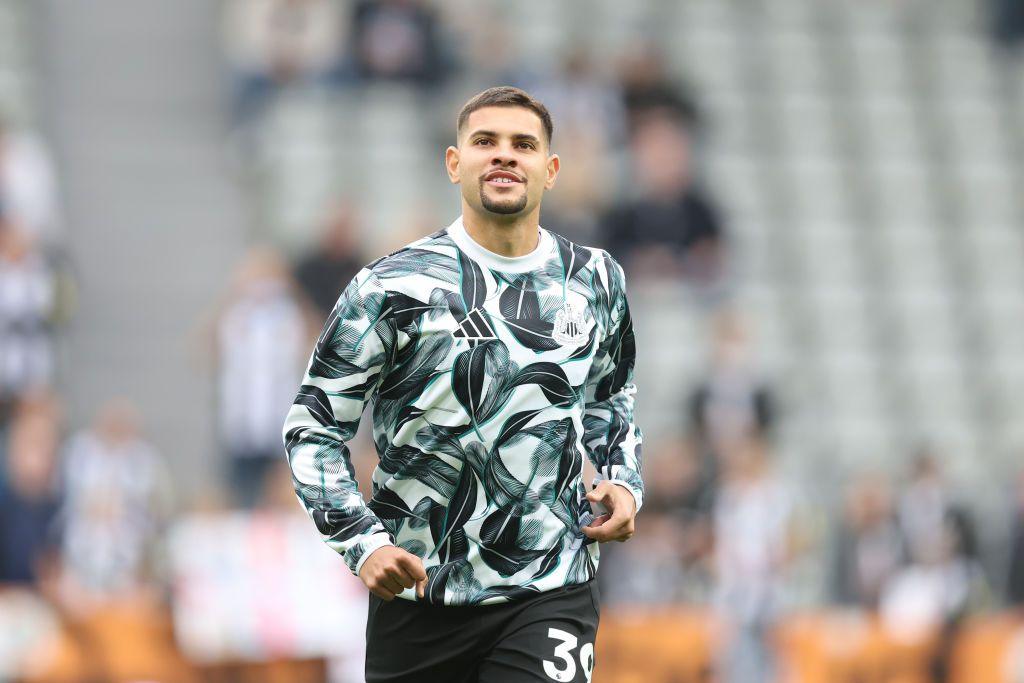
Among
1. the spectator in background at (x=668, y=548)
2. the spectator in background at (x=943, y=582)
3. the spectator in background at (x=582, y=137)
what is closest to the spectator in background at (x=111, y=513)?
the spectator in background at (x=668, y=548)

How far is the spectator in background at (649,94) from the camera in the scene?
44.7 feet

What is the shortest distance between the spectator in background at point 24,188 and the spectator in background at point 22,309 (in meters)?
0.22

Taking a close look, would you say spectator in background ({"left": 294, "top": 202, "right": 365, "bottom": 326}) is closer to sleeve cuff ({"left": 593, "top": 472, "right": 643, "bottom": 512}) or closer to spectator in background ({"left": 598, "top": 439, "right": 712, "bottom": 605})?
spectator in background ({"left": 598, "top": 439, "right": 712, "bottom": 605})

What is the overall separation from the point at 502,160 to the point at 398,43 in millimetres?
9890

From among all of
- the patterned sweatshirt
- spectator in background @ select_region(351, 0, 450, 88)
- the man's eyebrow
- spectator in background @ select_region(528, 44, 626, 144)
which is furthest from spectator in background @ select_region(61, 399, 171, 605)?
the man's eyebrow

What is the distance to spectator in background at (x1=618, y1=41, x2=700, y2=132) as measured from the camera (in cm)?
1362

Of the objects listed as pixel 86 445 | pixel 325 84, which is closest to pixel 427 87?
pixel 325 84

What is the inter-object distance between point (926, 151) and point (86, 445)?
28.8 feet

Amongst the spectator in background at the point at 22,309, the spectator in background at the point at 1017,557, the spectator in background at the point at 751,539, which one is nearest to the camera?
the spectator in background at the point at 751,539

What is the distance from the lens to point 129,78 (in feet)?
48.6

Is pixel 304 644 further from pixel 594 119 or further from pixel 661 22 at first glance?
pixel 661 22

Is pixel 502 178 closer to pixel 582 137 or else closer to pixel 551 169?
pixel 551 169

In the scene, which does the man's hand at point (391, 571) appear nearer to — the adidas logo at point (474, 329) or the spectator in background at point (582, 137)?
→ the adidas logo at point (474, 329)

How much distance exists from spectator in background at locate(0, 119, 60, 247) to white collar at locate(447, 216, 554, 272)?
785cm
